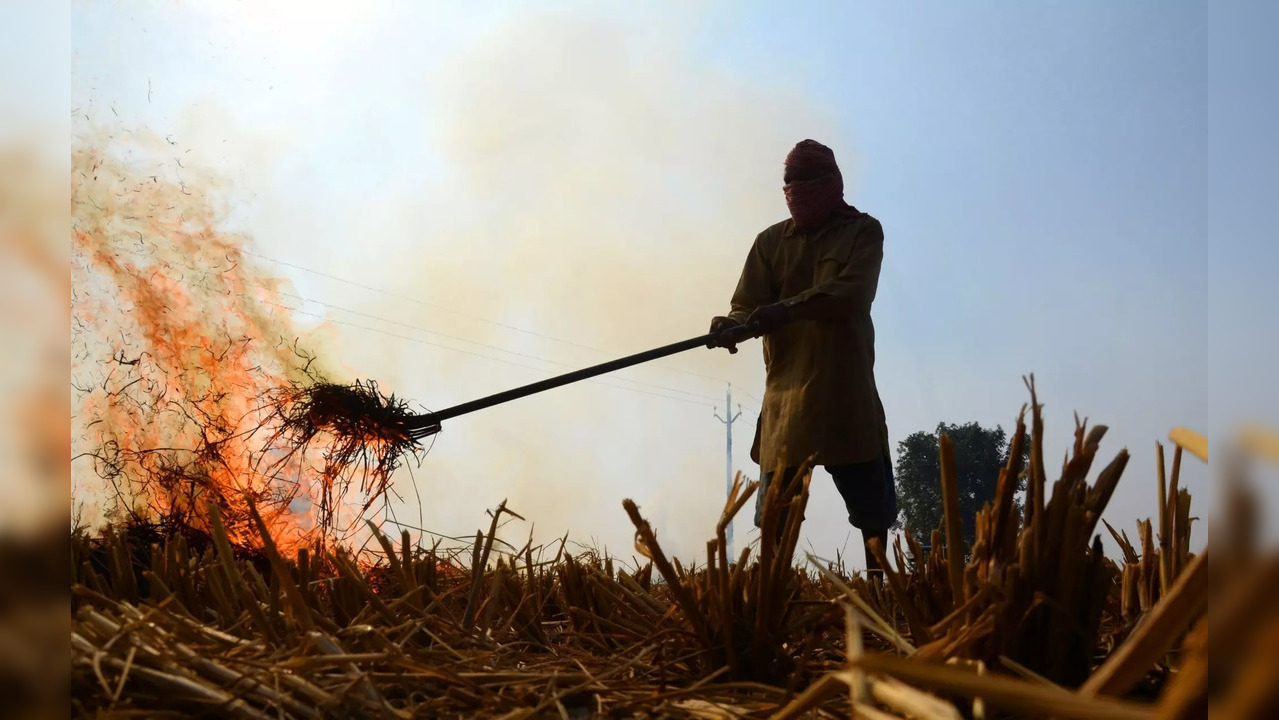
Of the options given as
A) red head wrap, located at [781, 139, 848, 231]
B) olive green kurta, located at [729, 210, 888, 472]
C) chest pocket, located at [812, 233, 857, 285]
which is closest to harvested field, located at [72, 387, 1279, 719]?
olive green kurta, located at [729, 210, 888, 472]

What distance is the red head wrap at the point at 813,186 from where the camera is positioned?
190 inches

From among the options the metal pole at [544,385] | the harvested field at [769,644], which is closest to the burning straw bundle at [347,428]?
the metal pole at [544,385]

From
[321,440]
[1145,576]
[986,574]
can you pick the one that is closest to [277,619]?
[986,574]

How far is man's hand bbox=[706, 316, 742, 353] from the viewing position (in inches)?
183

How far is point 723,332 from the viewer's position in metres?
4.67

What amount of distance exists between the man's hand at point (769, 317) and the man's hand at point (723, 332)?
4.1 inches

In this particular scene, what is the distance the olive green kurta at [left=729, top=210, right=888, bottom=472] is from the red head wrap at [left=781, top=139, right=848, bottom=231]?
0.10 m

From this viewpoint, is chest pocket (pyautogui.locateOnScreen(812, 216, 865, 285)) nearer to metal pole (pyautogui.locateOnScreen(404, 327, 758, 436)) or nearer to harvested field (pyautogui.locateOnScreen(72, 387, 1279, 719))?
metal pole (pyautogui.locateOnScreen(404, 327, 758, 436))

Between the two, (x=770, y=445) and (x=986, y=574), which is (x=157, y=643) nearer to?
(x=986, y=574)

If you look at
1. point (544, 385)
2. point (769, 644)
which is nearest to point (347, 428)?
point (544, 385)

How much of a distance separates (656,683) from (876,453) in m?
3.19

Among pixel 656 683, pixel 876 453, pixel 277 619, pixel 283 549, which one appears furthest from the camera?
pixel 283 549

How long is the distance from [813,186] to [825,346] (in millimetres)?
866

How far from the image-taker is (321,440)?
15.3 feet
